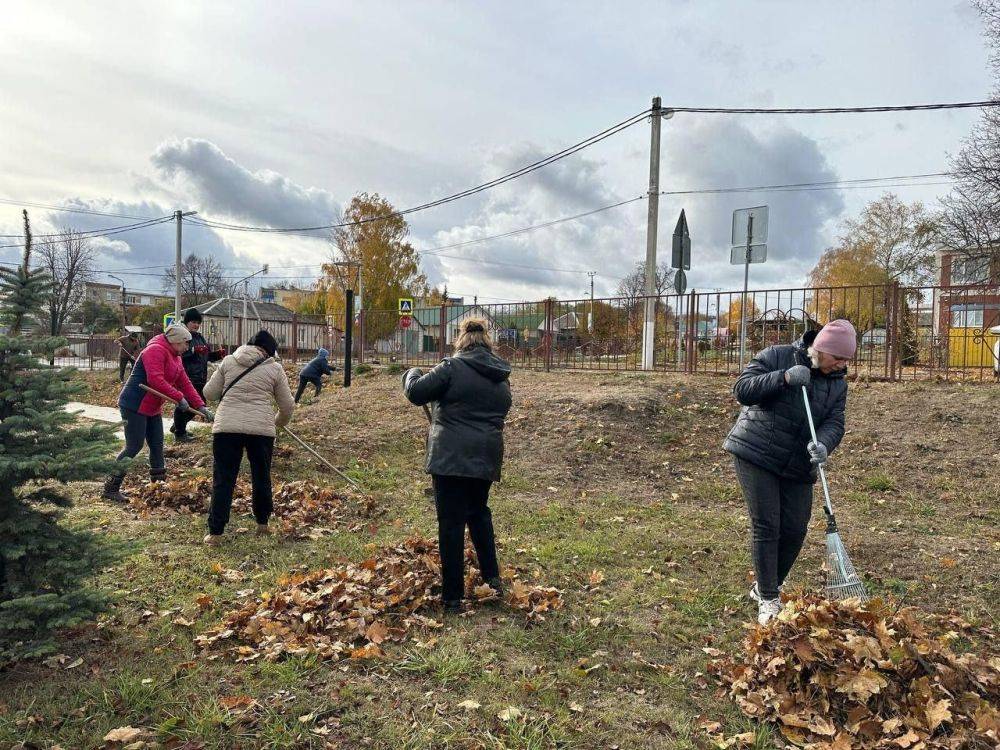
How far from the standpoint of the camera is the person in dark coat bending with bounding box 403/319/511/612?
3.71m

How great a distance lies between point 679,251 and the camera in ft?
41.9

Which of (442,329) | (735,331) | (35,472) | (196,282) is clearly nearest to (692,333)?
(735,331)

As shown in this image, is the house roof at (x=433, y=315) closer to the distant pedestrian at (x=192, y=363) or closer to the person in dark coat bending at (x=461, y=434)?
the distant pedestrian at (x=192, y=363)

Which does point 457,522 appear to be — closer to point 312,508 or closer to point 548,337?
point 312,508

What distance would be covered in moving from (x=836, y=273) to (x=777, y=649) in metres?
40.6

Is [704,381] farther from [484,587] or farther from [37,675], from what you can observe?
[37,675]

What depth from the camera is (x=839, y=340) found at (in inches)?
137

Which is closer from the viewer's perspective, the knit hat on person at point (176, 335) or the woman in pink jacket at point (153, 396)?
the woman in pink jacket at point (153, 396)

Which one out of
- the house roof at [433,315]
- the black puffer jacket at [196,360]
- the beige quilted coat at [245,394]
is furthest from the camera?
the house roof at [433,315]

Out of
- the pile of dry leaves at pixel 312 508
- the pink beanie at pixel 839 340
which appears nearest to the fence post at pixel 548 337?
the pile of dry leaves at pixel 312 508

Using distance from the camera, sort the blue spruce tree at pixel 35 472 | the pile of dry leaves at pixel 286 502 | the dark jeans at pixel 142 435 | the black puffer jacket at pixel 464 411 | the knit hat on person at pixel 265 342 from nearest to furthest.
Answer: the blue spruce tree at pixel 35 472 → the black puffer jacket at pixel 464 411 → the knit hat on person at pixel 265 342 → the pile of dry leaves at pixel 286 502 → the dark jeans at pixel 142 435

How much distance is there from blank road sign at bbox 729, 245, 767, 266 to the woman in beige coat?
8057 millimetres

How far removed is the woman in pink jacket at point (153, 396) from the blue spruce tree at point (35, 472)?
3026mm

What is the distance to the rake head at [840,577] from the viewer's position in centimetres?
345
